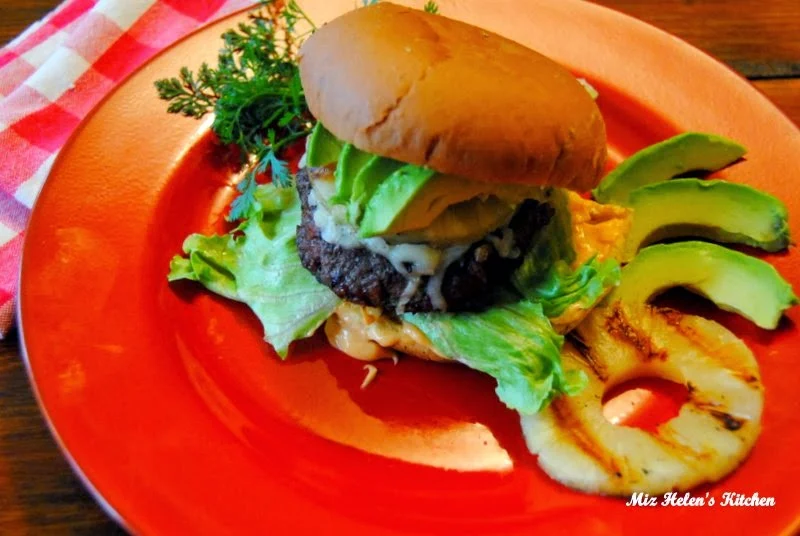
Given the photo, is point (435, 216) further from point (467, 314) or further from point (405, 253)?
point (467, 314)

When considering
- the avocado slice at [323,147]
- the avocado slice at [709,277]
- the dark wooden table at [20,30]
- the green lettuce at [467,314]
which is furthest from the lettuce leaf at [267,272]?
the avocado slice at [709,277]

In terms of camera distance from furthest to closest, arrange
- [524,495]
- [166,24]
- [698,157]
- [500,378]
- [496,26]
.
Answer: [166,24]
[496,26]
[698,157]
[500,378]
[524,495]

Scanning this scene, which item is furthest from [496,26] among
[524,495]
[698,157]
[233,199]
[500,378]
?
[524,495]

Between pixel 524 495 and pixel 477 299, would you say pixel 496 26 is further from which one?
pixel 524 495

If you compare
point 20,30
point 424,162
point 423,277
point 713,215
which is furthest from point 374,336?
point 20,30

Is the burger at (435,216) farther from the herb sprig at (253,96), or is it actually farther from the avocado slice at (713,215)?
the herb sprig at (253,96)
